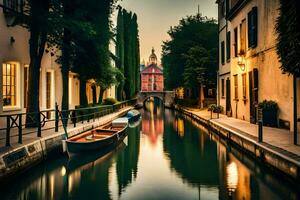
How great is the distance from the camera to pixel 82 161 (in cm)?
1434

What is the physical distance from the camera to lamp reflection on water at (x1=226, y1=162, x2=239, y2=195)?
10.2 metres

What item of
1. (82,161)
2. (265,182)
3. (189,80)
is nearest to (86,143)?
(82,161)

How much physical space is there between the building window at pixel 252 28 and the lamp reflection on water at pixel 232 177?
1004 cm

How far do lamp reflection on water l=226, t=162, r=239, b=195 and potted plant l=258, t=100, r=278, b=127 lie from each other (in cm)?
549

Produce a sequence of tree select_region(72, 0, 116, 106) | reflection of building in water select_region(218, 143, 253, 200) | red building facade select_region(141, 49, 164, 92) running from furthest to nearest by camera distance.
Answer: red building facade select_region(141, 49, 164, 92) < tree select_region(72, 0, 116, 106) < reflection of building in water select_region(218, 143, 253, 200)

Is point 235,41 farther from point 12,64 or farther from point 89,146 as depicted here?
point 89,146

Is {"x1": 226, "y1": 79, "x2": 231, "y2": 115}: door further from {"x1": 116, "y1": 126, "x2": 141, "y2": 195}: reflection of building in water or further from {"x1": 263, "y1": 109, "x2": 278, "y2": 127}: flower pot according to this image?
{"x1": 116, "y1": 126, "x2": 141, "y2": 195}: reflection of building in water

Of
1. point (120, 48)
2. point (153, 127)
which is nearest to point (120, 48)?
point (120, 48)

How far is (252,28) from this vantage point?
21547 millimetres

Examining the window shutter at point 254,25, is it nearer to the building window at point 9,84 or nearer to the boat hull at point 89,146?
the boat hull at point 89,146

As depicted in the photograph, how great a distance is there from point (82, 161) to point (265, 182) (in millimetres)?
7117

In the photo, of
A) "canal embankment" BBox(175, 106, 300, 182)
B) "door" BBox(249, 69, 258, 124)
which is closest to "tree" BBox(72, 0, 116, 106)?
"door" BBox(249, 69, 258, 124)

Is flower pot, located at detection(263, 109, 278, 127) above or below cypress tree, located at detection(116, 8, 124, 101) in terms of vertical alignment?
below

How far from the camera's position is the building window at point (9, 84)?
1744 cm
